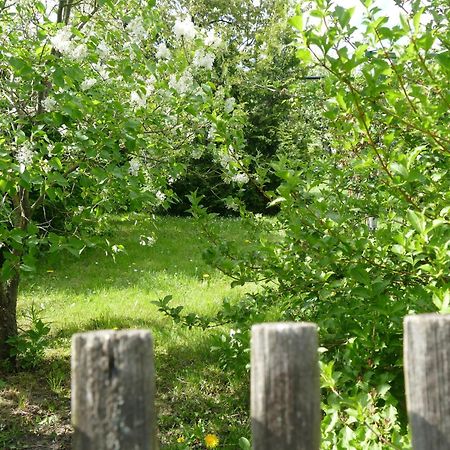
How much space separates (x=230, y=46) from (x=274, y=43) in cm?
142

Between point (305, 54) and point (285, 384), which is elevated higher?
point (305, 54)

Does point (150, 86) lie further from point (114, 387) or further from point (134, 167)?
point (114, 387)

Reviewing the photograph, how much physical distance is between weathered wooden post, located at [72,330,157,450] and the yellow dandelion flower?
6.00 ft

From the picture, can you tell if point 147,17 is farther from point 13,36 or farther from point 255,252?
point 255,252

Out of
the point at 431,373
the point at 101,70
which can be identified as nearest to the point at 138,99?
the point at 101,70

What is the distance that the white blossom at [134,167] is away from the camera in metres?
3.04

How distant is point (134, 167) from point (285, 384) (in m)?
2.31

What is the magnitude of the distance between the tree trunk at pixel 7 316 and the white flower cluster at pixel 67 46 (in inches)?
56.9

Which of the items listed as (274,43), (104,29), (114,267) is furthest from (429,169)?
(274,43)

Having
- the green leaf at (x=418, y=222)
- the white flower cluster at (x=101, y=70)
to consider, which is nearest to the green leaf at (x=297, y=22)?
the green leaf at (x=418, y=222)

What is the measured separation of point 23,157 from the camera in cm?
252

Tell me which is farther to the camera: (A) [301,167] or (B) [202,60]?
(B) [202,60]

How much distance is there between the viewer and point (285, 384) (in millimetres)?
882

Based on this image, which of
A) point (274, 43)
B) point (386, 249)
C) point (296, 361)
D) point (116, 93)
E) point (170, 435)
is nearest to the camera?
point (296, 361)
